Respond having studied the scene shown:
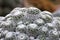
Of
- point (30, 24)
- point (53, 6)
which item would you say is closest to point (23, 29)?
point (30, 24)

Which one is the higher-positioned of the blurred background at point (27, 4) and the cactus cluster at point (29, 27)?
the cactus cluster at point (29, 27)

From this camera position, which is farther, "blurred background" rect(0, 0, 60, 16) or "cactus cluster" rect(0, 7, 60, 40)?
"blurred background" rect(0, 0, 60, 16)

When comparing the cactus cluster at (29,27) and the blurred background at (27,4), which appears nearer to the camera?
the cactus cluster at (29,27)

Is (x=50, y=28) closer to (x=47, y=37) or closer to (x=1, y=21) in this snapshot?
(x=47, y=37)

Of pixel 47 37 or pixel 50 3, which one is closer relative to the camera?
pixel 47 37

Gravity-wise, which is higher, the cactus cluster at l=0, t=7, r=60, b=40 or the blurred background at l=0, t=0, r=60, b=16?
the cactus cluster at l=0, t=7, r=60, b=40
